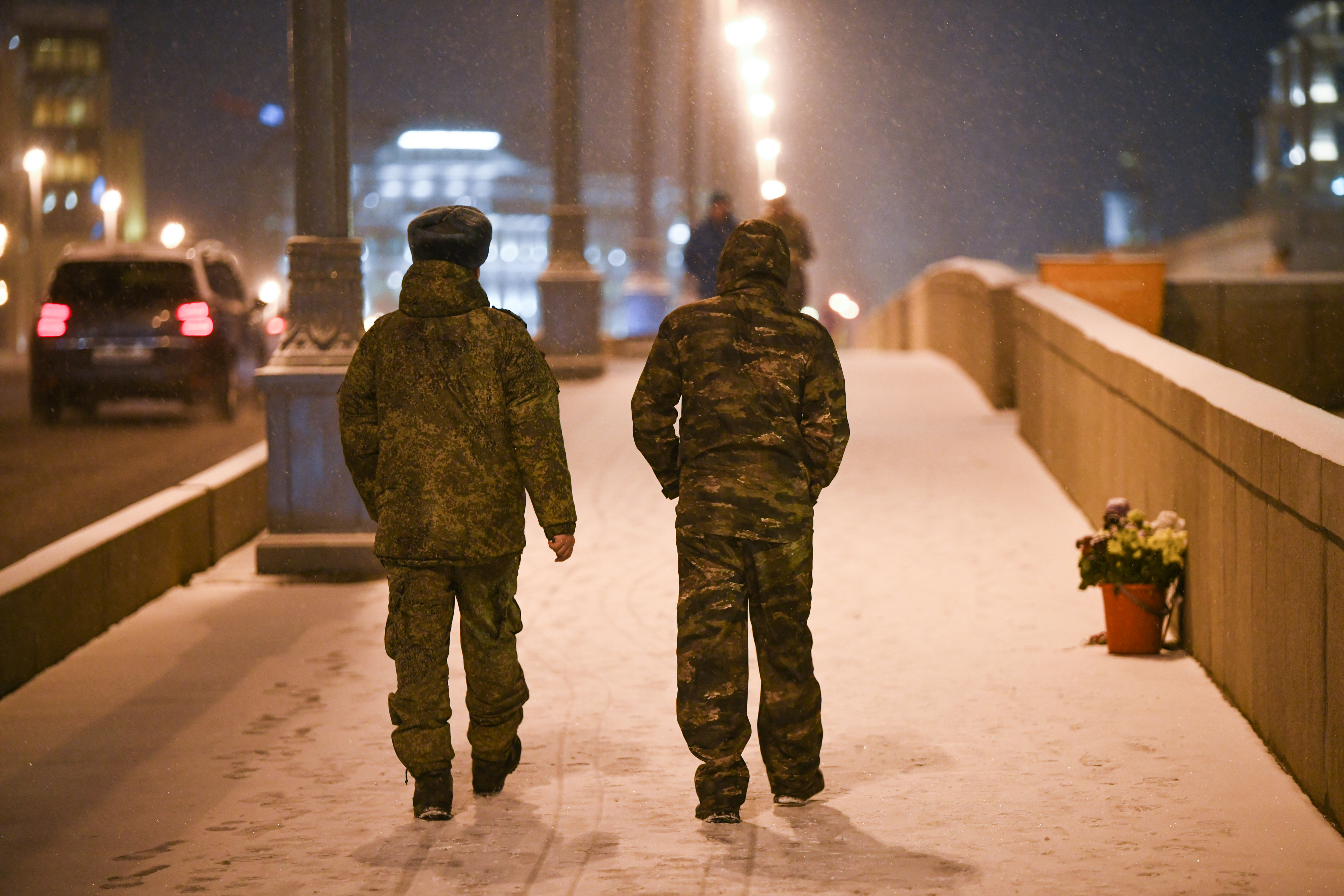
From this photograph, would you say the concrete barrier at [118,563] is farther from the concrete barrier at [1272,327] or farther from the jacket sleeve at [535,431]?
the concrete barrier at [1272,327]

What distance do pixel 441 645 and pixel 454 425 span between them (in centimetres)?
67

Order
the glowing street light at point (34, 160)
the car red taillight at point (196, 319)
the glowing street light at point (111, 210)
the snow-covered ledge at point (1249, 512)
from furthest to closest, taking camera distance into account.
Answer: the glowing street light at point (111, 210) → the glowing street light at point (34, 160) → the car red taillight at point (196, 319) → the snow-covered ledge at point (1249, 512)

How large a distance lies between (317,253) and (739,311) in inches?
211

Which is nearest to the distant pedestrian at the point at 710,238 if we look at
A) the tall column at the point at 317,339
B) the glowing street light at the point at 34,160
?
the tall column at the point at 317,339

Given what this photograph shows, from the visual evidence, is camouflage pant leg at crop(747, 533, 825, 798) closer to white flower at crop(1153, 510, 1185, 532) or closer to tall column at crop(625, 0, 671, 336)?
white flower at crop(1153, 510, 1185, 532)

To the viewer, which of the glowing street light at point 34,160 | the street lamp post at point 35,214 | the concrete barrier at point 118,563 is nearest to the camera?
the concrete barrier at point 118,563

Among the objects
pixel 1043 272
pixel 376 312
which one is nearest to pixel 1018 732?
pixel 1043 272

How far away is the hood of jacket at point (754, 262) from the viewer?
5.81m

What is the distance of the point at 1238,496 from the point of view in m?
6.88

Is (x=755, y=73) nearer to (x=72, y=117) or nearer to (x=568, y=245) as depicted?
(x=568, y=245)

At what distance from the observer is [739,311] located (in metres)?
5.75

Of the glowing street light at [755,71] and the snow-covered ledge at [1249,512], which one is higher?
the glowing street light at [755,71]

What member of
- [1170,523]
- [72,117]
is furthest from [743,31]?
[72,117]

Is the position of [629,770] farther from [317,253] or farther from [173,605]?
[317,253]
